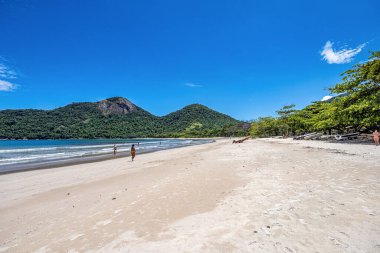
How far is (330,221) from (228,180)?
4323 millimetres

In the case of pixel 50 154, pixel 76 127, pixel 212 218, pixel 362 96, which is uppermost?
pixel 76 127

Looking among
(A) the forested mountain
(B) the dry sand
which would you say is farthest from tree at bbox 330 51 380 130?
(A) the forested mountain

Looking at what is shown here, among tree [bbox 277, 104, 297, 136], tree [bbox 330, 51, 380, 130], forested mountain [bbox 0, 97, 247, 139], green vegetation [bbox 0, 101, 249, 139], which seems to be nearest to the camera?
tree [bbox 330, 51, 380, 130]

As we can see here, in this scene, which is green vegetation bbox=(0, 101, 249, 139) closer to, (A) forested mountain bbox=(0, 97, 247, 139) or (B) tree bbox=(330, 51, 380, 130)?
(A) forested mountain bbox=(0, 97, 247, 139)

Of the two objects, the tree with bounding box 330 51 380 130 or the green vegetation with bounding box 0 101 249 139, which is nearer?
the tree with bounding box 330 51 380 130

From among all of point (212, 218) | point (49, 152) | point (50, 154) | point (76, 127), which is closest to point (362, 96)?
point (212, 218)

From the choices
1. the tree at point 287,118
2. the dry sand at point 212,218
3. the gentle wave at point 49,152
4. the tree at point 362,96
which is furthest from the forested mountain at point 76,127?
the dry sand at point 212,218

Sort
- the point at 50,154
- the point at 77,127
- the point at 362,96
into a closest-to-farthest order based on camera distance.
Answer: the point at 362,96, the point at 50,154, the point at 77,127

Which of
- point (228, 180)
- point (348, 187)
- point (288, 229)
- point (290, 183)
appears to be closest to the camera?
point (288, 229)

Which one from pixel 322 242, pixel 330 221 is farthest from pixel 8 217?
pixel 330 221

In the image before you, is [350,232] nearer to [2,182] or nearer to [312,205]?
[312,205]

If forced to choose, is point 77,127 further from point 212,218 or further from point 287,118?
point 212,218

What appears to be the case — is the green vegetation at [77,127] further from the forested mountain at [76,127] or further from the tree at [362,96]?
the tree at [362,96]

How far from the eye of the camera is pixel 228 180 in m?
8.02
